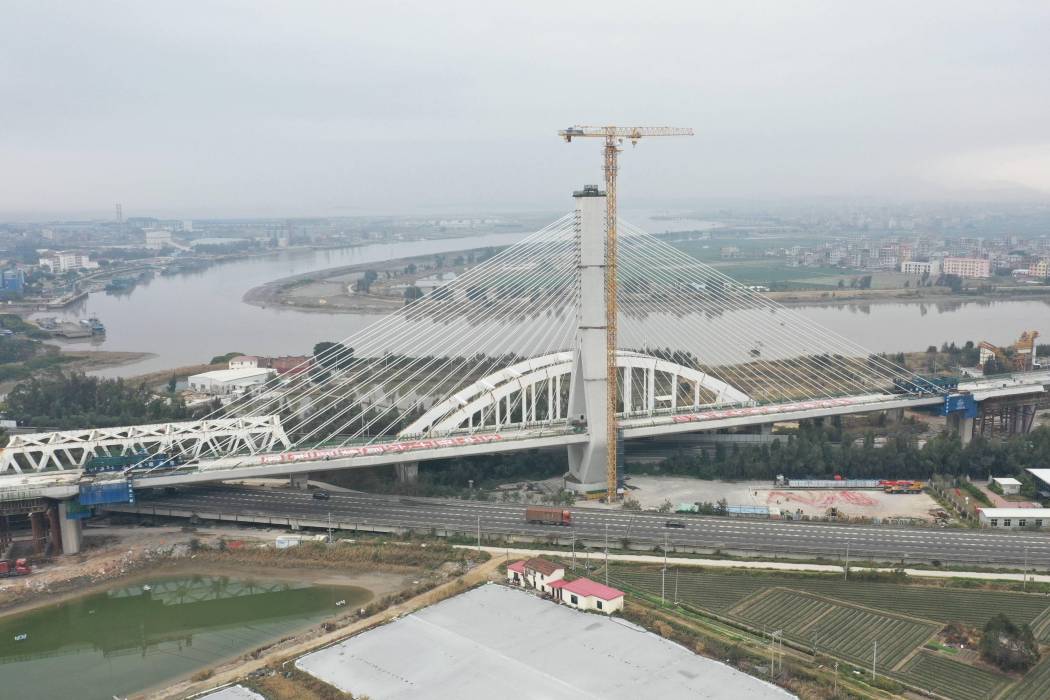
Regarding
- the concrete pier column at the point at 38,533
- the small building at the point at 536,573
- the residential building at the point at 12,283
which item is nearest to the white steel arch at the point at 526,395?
the small building at the point at 536,573

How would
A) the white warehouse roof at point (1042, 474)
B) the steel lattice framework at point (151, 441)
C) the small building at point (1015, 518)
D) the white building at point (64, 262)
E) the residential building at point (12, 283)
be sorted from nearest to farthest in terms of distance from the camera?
the small building at point (1015, 518), the steel lattice framework at point (151, 441), the white warehouse roof at point (1042, 474), the residential building at point (12, 283), the white building at point (64, 262)

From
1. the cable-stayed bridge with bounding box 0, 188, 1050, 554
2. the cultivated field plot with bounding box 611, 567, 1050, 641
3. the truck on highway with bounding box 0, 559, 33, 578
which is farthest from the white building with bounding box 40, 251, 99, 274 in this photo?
the cultivated field plot with bounding box 611, 567, 1050, 641

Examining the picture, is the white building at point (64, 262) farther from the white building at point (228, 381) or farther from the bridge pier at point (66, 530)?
the bridge pier at point (66, 530)

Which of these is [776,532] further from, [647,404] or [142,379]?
[142,379]

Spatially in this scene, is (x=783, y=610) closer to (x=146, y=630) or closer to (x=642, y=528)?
(x=642, y=528)

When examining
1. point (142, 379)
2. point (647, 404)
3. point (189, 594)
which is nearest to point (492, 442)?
point (647, 404)

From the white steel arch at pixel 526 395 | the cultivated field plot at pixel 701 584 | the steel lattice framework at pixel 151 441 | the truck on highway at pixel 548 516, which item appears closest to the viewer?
the cultivated field plot at pixel 701 584

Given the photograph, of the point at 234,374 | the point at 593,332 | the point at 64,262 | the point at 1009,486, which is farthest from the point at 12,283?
the point at 1009,486
